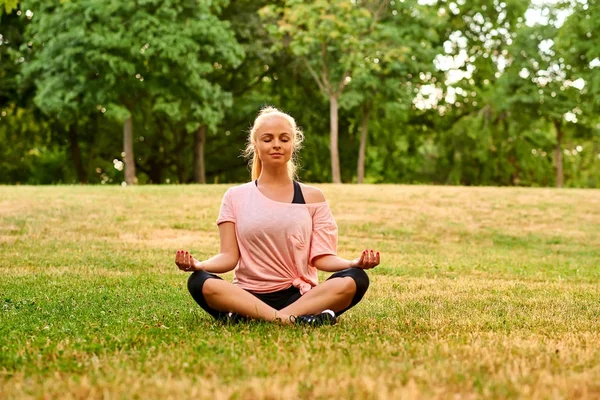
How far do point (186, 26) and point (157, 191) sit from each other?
31.7ft

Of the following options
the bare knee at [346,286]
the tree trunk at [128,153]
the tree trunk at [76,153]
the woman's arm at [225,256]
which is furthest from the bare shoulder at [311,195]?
A: the tree trunk at [76,153]

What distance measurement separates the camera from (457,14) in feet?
144

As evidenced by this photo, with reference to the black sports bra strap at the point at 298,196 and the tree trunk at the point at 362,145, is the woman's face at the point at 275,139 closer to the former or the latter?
the black sports bra strap at the point at 298,196

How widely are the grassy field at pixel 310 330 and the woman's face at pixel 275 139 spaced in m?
1.31

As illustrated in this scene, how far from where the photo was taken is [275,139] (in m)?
6.21

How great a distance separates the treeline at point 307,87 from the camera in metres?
30.2

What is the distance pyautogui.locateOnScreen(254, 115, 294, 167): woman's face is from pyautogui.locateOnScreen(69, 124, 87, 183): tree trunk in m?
36.6

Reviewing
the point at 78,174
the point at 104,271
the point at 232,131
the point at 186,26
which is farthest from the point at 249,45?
the point at 104,271

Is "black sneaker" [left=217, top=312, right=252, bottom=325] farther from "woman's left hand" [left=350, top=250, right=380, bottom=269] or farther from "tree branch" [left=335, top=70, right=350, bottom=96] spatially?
"tree branch" [left=335, top=70, right=350, bottom=96]

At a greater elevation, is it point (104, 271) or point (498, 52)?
point (498, 52)

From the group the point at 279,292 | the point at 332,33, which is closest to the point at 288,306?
the point at 279,292

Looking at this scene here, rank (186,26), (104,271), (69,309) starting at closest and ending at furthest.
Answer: (69,309) < (104,271) < (186,26)

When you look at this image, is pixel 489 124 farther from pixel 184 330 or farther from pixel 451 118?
pixel 184 330

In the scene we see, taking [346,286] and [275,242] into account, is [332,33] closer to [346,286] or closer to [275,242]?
[275,242]
